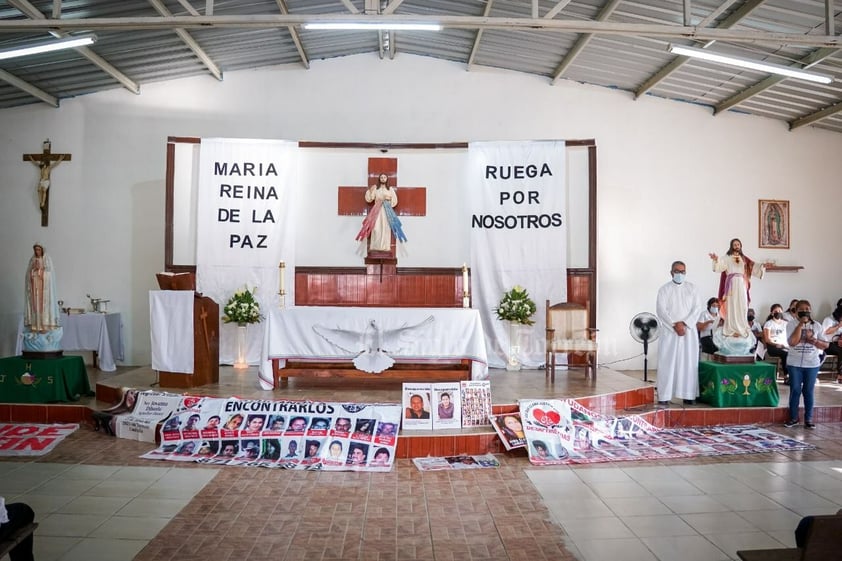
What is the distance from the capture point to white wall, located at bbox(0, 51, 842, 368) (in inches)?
404

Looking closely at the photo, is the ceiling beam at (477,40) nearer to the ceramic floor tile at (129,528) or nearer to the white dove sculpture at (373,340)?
the white dove sculpture at (373,340)

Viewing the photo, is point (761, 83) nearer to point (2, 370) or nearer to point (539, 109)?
point (539, 109)

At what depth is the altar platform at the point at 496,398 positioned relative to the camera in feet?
23.0

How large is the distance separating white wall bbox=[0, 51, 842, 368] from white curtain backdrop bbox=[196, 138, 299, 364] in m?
0.70

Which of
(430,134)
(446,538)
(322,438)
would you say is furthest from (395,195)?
(446,538)

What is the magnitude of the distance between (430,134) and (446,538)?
7506 millimetres

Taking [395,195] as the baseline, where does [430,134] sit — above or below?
above

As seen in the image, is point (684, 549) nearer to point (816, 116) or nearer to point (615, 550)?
point (615, 550)

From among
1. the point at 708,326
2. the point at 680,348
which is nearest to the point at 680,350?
the point at 680,348

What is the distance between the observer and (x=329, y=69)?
1046 centimetres

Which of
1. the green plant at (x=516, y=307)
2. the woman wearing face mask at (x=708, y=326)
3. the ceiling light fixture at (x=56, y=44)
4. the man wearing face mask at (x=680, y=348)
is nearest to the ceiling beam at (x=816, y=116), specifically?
the woman wearing face mask at (x=708, y=326)

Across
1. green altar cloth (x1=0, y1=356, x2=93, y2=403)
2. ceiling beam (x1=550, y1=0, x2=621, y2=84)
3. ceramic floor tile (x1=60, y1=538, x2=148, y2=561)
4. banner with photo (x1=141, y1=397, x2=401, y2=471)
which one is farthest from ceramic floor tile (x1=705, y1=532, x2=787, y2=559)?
green altar cloth (x1=0, y1=356, x2=93, y2=403)

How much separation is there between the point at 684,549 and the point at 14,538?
364 centimetres

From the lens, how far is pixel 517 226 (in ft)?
32.6
